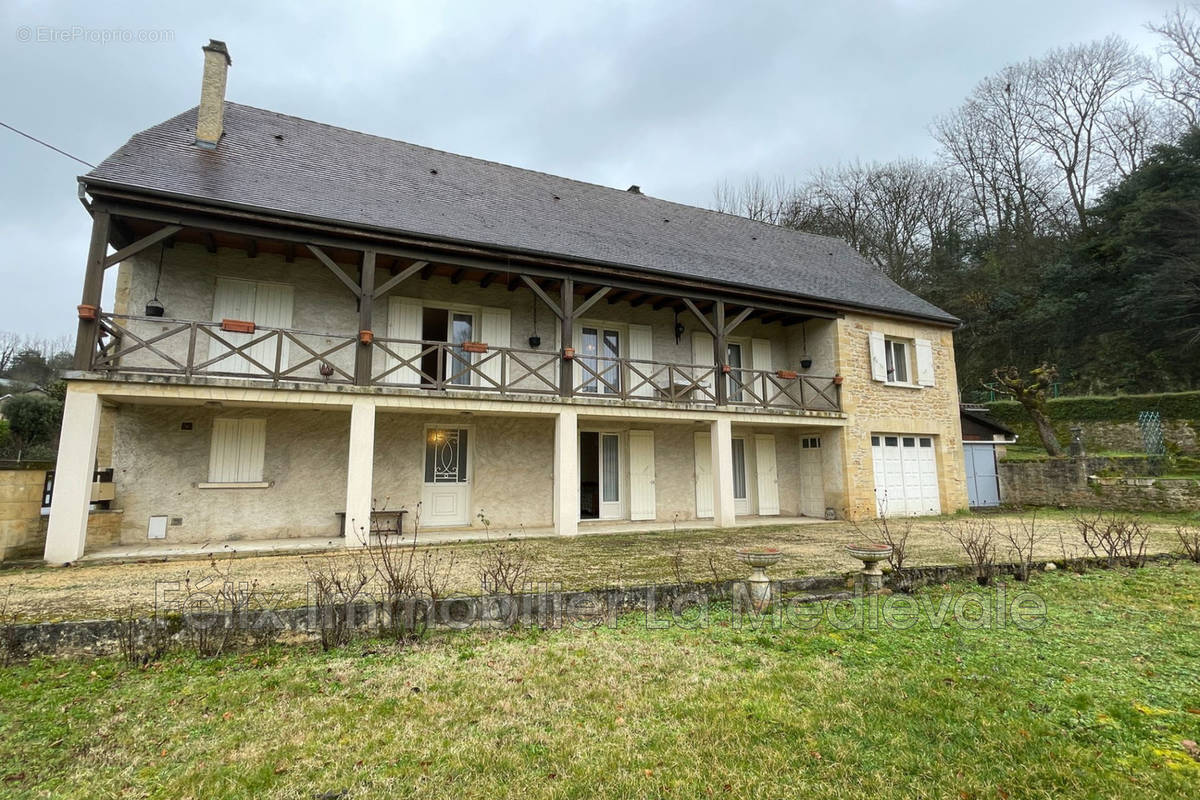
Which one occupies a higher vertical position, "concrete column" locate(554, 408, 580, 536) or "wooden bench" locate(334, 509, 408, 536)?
"concrete column" locate(554, 408, 580, 536)

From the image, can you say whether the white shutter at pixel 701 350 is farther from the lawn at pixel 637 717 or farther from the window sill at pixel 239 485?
the window sill at pixel 239 485

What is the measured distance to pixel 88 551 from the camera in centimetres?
704

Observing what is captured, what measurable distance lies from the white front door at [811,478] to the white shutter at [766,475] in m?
0.64

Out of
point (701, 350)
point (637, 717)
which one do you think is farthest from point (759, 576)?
point (701, 350)

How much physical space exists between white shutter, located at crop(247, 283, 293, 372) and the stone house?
1.4 inches

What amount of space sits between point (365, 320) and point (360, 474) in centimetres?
236

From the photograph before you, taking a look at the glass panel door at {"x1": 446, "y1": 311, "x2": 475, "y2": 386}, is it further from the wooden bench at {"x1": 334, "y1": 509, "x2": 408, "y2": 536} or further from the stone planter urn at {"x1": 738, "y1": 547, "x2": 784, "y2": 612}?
the stone planter urn at {"x1": 738, "y1": 547, "x2": 784, "y2": 612}

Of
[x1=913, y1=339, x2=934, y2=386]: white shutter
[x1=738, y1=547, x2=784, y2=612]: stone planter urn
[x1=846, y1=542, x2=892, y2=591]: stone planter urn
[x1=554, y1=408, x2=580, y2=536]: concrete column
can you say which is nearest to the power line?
[x1=554, y1=408, x2=580, y2=536]: concrete column

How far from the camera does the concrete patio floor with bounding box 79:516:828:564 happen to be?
22.4 feet

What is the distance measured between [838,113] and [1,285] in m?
45.7

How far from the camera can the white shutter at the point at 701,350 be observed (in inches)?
471

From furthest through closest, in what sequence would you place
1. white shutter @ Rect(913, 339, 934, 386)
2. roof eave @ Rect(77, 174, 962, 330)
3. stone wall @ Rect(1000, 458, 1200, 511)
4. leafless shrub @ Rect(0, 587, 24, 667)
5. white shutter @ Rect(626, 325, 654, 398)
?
white shutter @ Rect(913, 339, 934, 386) → white shutter @ Rect(626, 325, 654, 398) → stone wall @ Rect(1000, 458, 1200, 511) → roof eave @ Rect(77, 174, 962, 330) → leafless shrub @ Rect(0, 587, 24, 667)

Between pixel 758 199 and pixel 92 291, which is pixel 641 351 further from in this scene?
pixel 758 199

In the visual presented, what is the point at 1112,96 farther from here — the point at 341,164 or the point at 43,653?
the point at 43,653
